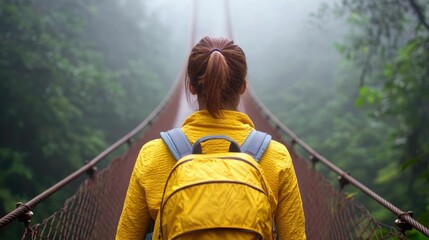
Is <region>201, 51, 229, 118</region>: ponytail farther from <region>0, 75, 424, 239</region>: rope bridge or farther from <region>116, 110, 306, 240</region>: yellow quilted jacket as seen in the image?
<region>0, 75, 424, 239</region>: rope bridge

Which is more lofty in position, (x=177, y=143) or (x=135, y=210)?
(x=177, y=143)

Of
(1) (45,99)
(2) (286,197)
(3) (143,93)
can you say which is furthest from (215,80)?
(3) (143,93)

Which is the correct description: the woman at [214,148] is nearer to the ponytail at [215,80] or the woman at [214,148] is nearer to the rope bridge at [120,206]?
the ponytail at [215,80]

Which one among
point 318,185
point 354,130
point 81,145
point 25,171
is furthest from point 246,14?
point 318,185

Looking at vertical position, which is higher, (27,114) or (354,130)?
(27,114)

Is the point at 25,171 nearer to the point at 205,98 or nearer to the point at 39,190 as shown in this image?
the point at 39,190

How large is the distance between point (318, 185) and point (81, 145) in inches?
170

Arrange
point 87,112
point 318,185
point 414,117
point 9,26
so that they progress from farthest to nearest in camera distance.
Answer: point 87,112
point 9,26
point 414,117
point 318,185

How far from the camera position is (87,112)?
267 inches

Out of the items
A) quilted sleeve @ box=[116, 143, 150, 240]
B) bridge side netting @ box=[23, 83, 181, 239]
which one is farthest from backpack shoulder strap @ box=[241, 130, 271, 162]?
bridge side netting @ box=[23, 83, 181, 239]

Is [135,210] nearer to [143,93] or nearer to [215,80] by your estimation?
[215,80]

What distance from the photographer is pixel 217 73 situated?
0.73 metres

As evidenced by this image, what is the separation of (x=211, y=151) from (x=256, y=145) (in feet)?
0.24

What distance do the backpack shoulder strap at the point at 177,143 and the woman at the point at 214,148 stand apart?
13 mm
